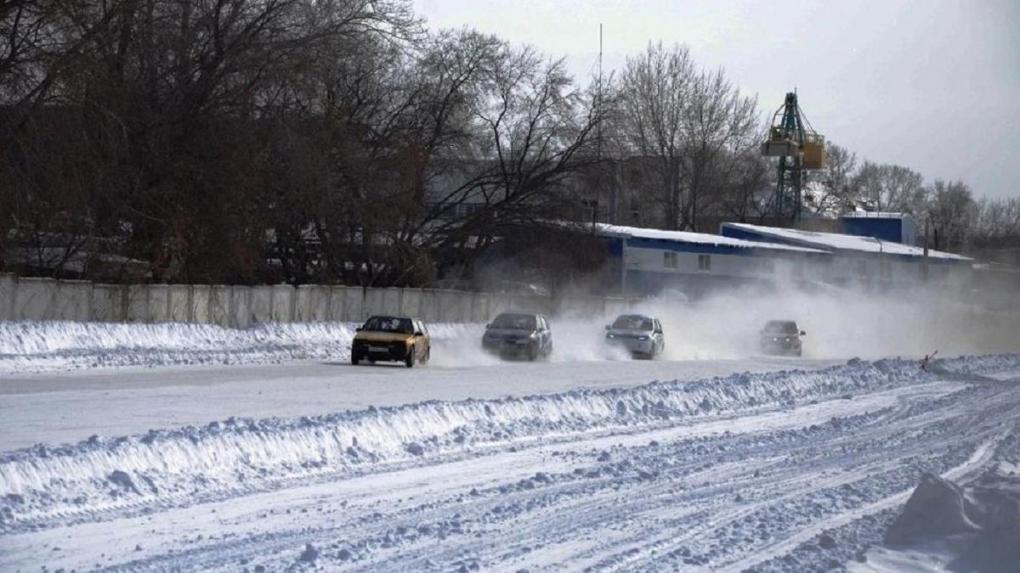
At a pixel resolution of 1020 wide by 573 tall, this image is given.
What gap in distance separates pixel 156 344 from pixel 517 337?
12228 mm

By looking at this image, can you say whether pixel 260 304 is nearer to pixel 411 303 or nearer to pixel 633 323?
pixel 411 303

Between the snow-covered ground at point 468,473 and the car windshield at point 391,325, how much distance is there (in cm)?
835

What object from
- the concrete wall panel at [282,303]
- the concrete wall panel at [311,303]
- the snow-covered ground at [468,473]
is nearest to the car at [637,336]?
the concrete wall panel at [311,303]

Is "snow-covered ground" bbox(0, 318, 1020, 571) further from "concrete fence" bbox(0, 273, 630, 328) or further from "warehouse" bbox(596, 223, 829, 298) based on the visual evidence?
"warehouse" bbox(596, 223, 829, 298)

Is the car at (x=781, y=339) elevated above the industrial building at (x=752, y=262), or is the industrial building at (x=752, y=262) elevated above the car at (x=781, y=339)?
the industrial building at (x=752, y=262)

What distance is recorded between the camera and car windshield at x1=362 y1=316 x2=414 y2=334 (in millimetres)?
A: 40969

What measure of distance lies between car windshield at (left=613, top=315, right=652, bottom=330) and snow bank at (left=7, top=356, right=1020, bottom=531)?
2464 cm

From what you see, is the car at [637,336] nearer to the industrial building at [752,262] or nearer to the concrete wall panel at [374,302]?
the concrete wall panel at [374,302]

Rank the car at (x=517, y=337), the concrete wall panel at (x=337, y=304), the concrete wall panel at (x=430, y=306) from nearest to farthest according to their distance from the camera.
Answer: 1. the car at (x=517, y=337)
2. the concrete wall panel at (x=337, y=304)
3. the concrete wall panel at (x=430, y=306)

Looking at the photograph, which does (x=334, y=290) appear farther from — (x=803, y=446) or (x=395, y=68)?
(x=803, y=446)

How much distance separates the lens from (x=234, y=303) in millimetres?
47875

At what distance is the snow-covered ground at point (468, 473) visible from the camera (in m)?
11.5

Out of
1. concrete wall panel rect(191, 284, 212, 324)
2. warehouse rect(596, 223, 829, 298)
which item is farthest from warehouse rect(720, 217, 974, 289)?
concrete wall panel rect(191, 284, 212, 324)

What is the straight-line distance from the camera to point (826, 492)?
15.8 m
